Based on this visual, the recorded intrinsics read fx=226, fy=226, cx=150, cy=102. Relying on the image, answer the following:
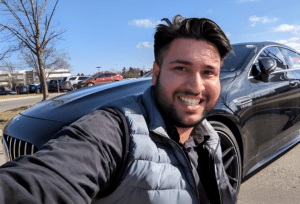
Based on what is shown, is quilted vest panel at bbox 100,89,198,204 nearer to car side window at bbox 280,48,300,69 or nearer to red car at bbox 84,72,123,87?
car side window at bbox 280,48,300,69

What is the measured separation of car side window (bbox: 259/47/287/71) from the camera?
9.94 feet

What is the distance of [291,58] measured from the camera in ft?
11.8

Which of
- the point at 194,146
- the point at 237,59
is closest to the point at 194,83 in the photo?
the point at 194,146

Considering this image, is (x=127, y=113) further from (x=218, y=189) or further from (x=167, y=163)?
(x=218, y=189)

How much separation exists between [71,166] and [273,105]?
254cm

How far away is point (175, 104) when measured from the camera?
131 cm

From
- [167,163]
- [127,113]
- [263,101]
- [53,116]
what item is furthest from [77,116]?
[263,101]

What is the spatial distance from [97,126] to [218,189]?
883mm

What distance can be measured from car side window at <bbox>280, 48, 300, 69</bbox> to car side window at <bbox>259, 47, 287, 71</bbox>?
0.18m

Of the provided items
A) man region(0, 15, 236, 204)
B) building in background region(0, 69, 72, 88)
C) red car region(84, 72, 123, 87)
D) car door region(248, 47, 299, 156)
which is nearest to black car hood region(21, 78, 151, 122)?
man region(0, 15, 236, 204)

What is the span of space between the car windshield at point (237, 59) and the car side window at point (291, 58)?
932 millimetres

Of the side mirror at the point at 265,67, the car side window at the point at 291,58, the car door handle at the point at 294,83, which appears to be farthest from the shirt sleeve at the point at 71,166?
the car side window at the point at 291,58

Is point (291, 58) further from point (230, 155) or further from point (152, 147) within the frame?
point (152, 147)

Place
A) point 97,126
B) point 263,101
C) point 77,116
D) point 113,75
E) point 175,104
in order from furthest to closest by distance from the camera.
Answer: point 113,75 → point 263,101 → point 77,116 → point 175,104 → point 97,126
